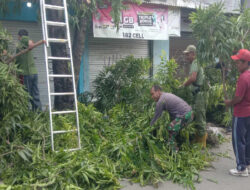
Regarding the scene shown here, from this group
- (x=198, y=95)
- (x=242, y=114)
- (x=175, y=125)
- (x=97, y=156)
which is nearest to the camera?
(x=242, y=114)

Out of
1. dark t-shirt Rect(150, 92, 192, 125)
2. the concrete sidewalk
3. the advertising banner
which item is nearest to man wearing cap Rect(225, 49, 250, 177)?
the concrete sidewalk

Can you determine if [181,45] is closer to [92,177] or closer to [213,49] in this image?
[213,49]

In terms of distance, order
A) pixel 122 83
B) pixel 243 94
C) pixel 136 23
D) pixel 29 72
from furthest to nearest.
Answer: pixel 136 23
pixel 122 83
pixel 29 72
pixel 243 94

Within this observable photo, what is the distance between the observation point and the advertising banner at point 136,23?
304 inches

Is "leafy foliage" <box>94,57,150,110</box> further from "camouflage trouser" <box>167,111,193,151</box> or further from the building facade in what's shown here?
"camouflage trouser" <box>167,111,193,151</box>

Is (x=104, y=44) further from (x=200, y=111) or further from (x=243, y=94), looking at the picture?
(x=243, y=94)

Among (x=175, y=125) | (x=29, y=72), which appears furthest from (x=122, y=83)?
(x=175, y=125)

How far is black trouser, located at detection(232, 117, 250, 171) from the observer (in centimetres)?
409

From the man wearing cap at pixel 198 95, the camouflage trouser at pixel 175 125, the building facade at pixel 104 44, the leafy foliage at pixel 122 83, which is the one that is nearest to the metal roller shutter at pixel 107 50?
the building facade at pixel 104 44

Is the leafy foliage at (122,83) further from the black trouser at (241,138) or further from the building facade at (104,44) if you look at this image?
the black trouser at (241,138)

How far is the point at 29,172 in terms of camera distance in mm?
3518

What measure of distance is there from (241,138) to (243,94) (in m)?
0.69

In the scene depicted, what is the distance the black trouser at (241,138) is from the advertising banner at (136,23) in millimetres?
4585

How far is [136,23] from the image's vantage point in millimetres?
8500
